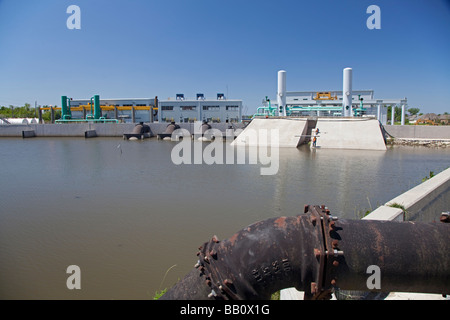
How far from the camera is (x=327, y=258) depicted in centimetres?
189

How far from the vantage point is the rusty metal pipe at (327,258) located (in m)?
1.93

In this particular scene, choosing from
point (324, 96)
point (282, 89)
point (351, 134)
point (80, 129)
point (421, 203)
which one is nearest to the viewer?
point (421, 203)

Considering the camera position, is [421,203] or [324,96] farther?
[324,96]

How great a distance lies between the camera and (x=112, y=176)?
12.5 meters

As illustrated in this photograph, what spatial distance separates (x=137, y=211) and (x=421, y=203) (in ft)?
20.8

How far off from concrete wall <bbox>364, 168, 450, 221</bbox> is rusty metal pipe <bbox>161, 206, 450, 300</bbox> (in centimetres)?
245

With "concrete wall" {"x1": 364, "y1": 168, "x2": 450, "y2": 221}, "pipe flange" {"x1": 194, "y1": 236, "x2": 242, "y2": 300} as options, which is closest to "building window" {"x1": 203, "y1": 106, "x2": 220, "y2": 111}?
"concrete wall" {"x1": 364, "y1": 168, "x2": 450, "y2": 221}

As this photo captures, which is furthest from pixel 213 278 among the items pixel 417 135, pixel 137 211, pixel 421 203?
pixel 417 135

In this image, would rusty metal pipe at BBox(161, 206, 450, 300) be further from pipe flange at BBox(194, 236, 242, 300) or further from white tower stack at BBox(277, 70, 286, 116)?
white tower stack at BBox(277, 70, 286, 116)

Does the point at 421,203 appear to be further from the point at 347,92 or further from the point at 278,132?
the point at 347,92

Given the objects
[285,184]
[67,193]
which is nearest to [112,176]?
[67,193]

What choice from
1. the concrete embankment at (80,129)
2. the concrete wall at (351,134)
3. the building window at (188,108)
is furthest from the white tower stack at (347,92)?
the building window at (188,108)

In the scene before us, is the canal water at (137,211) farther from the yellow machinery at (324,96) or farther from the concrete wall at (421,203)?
the yellow machinery at (324,96)

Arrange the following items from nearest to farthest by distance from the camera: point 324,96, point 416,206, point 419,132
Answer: point 416,206, point 419,132, point 324,96
